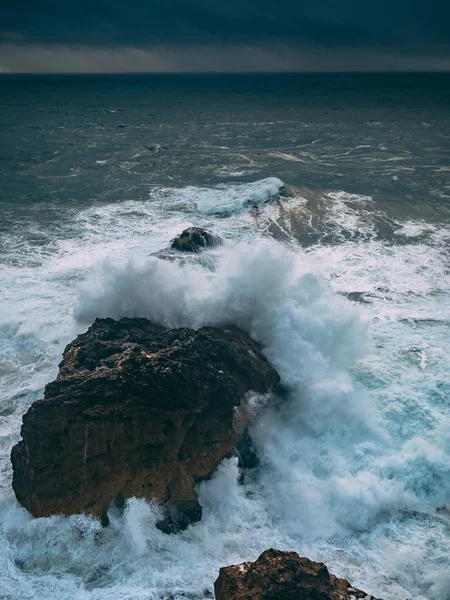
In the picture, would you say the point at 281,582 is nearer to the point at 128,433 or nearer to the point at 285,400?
the point at 128,433

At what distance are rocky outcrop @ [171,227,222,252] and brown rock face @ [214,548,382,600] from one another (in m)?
16.7

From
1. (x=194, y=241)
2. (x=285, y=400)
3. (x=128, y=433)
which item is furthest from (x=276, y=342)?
(x=194, y=241)

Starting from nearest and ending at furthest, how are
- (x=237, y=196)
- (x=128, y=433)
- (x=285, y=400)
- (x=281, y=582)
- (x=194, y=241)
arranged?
(x=281, y=582) < (x=128, y=433) < (x=285, y=400) < (x=194, y=241) < (x=237, y=196)

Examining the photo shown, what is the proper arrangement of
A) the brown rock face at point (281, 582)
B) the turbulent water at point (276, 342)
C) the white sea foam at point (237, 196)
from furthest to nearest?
1. the white sea foam at point (237, 196)
2. the turbulent water at point (276, 342)
3. the brown rock face at point (281, 582)

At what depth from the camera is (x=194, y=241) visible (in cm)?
2556

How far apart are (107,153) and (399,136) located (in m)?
30.6

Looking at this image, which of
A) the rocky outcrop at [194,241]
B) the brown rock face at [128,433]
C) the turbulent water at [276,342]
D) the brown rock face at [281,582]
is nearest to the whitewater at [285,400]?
the turbulent water at [276,342]

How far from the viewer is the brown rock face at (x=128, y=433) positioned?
12.6 m

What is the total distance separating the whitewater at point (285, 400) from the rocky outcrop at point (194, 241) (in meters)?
0.66

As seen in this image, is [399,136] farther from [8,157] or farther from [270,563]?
[270,563]

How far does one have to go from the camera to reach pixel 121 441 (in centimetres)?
1288

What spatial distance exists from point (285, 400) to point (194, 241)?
11.1m

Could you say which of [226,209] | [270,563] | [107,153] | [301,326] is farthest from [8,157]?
[270,563]

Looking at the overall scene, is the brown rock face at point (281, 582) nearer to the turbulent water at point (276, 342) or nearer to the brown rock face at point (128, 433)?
the turbulent water at point (276, 342)
